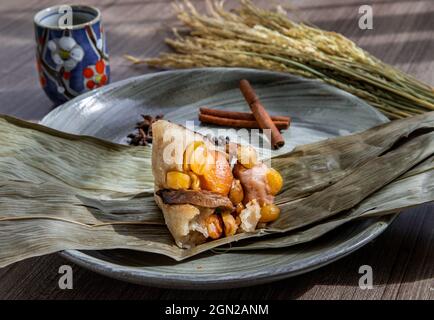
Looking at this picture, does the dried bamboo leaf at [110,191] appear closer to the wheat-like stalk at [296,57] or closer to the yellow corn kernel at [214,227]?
the yellow corn kernel at [214,227]

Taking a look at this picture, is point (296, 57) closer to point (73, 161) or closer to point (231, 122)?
point (231, 122)

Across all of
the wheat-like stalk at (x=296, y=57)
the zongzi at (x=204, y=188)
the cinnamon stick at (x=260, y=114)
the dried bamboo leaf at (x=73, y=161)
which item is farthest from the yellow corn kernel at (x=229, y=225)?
the wheat-like stalk at (x=296, y=57)

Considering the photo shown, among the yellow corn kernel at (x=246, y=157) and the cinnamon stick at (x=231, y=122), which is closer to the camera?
the yellow corn kernel at (x=246, y=157)

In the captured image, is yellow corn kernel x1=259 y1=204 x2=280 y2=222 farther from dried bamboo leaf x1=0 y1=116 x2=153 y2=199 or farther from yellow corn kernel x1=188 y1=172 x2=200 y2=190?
dried bamboo leaf x1=0 y1=116 x2=153 y2=199

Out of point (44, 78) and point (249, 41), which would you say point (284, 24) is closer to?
point (249, 41)

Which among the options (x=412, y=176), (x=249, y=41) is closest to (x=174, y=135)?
(x=412, y=176)

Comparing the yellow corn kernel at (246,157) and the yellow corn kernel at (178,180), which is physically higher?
the yellow corn kernel at (246,157)
